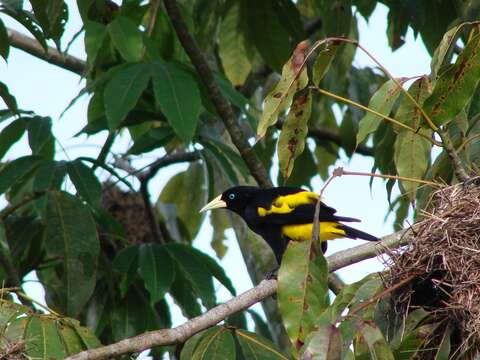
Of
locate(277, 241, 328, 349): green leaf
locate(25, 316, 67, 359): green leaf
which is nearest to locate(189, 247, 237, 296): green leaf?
locate(25, 316, 67, 359): green leaf

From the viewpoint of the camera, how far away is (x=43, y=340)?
3.98 meters

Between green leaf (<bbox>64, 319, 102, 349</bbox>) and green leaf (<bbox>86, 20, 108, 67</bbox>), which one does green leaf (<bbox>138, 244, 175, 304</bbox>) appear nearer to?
green leaf (<bbox>86, 20, 108, 67</bbox>)

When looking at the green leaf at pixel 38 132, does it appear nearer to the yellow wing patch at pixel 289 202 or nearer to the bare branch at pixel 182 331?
the yellow wing patch at pixel 289 202

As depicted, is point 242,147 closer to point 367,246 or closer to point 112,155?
point 367,246

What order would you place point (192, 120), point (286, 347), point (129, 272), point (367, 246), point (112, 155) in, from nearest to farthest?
point (367, 246) → point (192, 120) → point (129, 272) → point (286, 347) → point (112, 155)

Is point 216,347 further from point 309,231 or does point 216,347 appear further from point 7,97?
point 309,231

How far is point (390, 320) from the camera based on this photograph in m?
3.86

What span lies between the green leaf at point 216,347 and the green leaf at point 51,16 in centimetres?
174

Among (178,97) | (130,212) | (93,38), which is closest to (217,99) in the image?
(178,97)

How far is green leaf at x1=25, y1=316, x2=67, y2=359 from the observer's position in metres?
3.93

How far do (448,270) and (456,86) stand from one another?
64 centimetres

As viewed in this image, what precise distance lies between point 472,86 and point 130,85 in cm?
231

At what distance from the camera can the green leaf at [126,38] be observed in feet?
19.0

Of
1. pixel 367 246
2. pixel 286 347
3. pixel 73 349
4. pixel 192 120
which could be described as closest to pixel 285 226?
pixel 286 347
